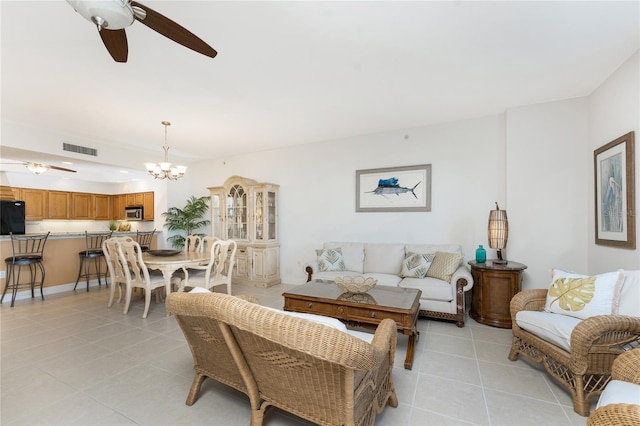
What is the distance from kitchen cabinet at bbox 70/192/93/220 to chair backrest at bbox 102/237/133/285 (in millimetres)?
5149

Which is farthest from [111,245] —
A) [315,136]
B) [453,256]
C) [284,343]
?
[453,256]

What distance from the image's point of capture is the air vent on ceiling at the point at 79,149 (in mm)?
4287

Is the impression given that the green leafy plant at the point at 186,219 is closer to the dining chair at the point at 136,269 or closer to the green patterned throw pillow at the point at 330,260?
the dining chair at the point at 136,269

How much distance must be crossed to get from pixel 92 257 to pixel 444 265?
5.76m

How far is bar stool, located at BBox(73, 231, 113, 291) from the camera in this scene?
4803 millimetres

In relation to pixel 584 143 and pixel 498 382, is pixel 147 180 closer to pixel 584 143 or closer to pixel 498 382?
pixel 498 382

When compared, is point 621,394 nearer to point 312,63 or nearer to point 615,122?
point 615,122

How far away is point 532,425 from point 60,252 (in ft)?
21.5

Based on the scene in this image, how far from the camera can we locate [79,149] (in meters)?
4.45

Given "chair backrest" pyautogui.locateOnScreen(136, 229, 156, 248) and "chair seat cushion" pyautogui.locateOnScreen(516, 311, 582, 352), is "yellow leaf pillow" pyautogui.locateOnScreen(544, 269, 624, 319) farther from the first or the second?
"chair backrest" pyautogui.locateOnScreen(136, 229, 156, 248)

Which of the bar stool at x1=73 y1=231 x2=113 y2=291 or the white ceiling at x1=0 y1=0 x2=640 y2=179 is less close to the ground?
the white ceiling at x1=0 y1=0 x2=640 y2=179

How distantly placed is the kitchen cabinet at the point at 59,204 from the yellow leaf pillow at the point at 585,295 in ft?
32.4

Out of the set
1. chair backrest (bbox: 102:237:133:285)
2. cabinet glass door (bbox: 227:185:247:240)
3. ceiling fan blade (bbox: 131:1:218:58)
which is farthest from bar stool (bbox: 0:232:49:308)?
ceiling fan blade (bbox: 131:1:218:58)

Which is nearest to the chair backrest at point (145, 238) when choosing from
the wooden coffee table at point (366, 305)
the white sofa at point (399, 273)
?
the white sofa at point (399, 273)
